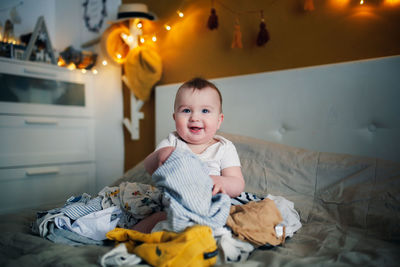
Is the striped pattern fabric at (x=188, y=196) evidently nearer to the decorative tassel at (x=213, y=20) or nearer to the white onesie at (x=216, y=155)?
the white onesie at (x=216, y=155)

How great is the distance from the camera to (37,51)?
214cm

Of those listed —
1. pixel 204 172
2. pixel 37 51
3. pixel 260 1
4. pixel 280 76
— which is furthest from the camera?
pixel 37 51

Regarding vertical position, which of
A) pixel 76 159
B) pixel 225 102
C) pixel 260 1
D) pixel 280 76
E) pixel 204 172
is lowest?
pixel 76 159

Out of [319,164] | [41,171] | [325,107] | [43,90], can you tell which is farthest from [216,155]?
[43,90]

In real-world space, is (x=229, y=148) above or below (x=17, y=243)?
above

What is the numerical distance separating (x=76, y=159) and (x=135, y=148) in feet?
1.58

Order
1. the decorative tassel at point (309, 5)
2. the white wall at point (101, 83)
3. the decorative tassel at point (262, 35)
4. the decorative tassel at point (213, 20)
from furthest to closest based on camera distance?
the white wall at point (101, 83) → the decorative tassel at point (213, 20) → the decorative tassel at point (262, 35) → the decorative tassel at point (309, 5)

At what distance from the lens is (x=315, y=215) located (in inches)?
37.5

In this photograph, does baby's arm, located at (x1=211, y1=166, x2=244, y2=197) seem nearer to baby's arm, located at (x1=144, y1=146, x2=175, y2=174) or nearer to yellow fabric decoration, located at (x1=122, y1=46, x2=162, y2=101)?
baby's arm, located at (x1=144, y1=146, x2=175, y2=174)

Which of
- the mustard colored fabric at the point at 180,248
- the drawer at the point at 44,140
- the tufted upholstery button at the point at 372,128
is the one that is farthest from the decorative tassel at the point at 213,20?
the mustard colored fabric at the point at 180,248

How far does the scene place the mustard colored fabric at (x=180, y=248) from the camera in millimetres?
569

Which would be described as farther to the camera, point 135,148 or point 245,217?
point 135,148

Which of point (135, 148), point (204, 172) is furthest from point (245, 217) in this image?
point (135, 148)

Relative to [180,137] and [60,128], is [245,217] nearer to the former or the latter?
[180,137]
